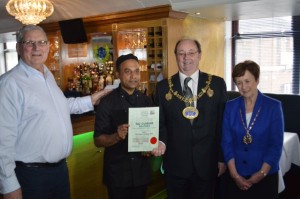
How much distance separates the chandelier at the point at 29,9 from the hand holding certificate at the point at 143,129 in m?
2.69

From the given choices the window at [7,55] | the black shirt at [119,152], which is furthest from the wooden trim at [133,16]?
the window at [7,55]

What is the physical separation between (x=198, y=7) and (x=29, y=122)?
2.96 metres

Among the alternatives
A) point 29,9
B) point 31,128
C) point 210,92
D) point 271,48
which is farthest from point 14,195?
point 271,48

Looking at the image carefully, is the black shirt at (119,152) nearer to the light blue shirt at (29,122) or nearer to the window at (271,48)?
the light blue shirt at (29,122)

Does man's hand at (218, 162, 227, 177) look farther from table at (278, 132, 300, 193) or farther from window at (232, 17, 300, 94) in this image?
window at (232, 17, 300, 94)

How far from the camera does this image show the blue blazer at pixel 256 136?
6.86 feet

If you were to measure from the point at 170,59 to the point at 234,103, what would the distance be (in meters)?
2.29

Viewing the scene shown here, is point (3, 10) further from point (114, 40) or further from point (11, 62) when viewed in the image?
point (11, 62)

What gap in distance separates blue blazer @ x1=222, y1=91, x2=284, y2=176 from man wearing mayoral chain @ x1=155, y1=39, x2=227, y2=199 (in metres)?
0.08

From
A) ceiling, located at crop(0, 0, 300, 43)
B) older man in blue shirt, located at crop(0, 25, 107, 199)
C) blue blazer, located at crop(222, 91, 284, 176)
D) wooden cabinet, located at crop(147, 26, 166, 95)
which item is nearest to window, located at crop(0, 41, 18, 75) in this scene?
ceiling, located at crop(0, 0, 300, 43)

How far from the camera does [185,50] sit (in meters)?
2.09

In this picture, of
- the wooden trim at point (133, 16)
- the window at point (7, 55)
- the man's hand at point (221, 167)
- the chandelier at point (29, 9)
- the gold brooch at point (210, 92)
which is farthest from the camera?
the window at point (7, 55)

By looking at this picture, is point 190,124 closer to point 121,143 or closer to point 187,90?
point 187,90

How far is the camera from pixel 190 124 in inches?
83.5
